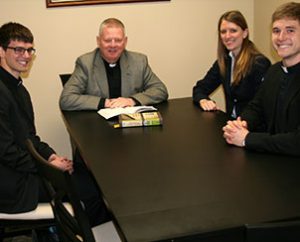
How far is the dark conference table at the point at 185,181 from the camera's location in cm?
124

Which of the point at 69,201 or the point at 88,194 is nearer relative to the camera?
the point at 69,201

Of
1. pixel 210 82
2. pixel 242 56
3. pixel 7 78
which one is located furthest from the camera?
pixel 210 82

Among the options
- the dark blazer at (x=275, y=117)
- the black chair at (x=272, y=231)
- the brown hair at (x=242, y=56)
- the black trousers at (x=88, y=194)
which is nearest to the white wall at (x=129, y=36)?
the brown hair at (x=242, y=56)

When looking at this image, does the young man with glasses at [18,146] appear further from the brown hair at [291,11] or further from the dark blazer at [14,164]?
the brown hair at [291,11]

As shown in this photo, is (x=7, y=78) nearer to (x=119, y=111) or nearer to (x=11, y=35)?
(x=11, y=35)

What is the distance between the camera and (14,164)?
2.05m

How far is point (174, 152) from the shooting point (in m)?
1.89

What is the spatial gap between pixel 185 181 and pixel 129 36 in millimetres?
2443

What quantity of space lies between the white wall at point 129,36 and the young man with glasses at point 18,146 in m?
1.16

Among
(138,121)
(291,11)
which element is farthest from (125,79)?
(291,11)

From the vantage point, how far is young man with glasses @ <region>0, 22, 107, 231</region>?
1998 mm

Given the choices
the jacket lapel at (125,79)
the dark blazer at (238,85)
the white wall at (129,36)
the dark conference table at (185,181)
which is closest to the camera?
the dark conference table at (185,181)

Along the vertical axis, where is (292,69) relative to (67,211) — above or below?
above

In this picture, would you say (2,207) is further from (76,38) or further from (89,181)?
(76,38)
